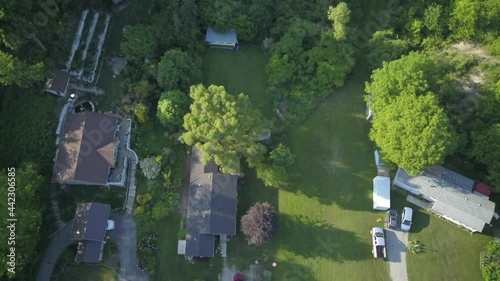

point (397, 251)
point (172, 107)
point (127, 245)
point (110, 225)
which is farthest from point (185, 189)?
point (397, 251)

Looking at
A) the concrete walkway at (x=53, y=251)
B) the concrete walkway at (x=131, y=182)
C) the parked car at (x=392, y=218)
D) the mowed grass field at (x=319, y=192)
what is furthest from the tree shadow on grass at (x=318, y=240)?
the concrete walkway at (x=53, y=251)

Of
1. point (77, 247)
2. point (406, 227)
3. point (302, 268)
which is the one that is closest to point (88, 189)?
point (77, 247)

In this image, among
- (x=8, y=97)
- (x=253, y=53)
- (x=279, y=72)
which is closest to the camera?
(x=8, y=97)

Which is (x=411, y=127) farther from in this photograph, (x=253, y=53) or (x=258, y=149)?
(x=253, y=53)

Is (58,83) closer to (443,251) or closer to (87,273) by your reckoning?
(87,273)

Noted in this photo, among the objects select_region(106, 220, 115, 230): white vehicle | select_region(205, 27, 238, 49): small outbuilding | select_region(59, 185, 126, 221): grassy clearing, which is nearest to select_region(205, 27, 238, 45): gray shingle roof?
select_region(205, 27, 238, 49): small outbuilding

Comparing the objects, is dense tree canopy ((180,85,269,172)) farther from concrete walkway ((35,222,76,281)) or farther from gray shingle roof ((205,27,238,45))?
concrete walkway ((35,222,76,281))
